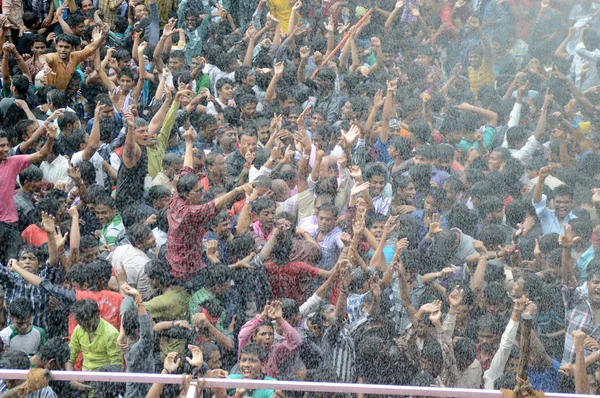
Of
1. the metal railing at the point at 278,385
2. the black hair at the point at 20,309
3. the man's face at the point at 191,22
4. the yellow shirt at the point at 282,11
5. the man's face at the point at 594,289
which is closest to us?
the metal railing at the point at 278,385

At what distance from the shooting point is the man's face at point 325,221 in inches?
333

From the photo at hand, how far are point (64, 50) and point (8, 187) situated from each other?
2.75 meters

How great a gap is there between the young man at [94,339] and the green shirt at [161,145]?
2513mm

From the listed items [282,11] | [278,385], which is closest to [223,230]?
[278,385]

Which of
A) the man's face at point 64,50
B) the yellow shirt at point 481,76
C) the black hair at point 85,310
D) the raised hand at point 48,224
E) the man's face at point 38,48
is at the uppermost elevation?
the raised hand at point 48,224

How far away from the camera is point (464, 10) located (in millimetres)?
13641

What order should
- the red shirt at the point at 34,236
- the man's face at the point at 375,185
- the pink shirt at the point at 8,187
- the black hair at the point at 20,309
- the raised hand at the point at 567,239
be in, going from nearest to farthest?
the black hair at the point at 20,309 → the raised hand at the point at 567,239 → the red shirt at the point at 34,236 → the pink shirt at the point at 8,187 → the man's face at the point at 375,185

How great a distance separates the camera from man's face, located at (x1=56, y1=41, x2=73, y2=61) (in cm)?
1102

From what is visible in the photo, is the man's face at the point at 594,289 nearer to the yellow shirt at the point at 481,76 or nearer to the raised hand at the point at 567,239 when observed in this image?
the raised hand at the point at 567,239

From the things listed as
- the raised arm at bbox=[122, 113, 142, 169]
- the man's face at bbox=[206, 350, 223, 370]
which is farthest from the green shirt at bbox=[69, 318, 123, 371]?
the raised arm at bbox=[122, 113, 142, 169]

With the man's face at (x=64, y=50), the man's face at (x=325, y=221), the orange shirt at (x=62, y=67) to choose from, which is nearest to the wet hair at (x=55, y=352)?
the man's face at (x=325, y=221)

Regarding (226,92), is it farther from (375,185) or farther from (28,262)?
(28,262)

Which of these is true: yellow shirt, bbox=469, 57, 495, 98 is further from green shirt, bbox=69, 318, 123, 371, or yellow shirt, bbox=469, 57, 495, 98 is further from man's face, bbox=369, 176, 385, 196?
green shirt, bbox=69, 318, 123, 371

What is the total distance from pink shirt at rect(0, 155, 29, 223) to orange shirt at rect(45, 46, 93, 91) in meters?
2.24
